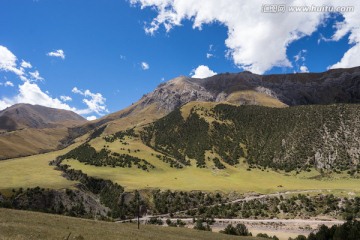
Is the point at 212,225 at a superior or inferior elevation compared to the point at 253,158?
inferior

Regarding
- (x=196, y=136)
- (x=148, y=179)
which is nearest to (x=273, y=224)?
(x=148, y=179)

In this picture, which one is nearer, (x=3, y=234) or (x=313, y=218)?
(x=3, y=234)

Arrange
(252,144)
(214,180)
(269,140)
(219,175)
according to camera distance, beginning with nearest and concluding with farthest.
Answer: (214,180)
(219,175)
(269,140)
(252,144)

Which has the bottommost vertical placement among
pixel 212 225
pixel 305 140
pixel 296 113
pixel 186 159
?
pixel 212 225

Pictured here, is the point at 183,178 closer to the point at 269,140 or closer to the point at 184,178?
the point at 184,178

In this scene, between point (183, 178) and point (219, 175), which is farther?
point (219, 175)

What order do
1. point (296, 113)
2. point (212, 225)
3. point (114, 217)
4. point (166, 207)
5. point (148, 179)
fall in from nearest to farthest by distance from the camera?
point (212, 225)
point (114, 217)
point (166, 207)
point (148, 179)
point (296, 113)

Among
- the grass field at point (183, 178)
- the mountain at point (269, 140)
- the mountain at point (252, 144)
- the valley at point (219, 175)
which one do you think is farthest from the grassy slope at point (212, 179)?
the mountain at point (269, 140)

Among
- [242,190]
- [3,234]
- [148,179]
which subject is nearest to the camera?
[3,234]

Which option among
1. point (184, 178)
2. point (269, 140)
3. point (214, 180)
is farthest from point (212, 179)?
point (269, 140)

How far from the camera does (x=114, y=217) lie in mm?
83500

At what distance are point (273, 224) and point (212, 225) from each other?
13.9 meters

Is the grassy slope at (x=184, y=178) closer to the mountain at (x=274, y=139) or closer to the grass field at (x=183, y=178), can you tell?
the grass field at (x=183, y=178)

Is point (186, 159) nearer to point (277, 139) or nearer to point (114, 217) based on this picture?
point (277, 139)
